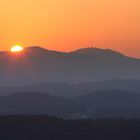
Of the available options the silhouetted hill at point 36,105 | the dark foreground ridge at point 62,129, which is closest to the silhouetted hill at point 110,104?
the silhouetted hill at point 36,105

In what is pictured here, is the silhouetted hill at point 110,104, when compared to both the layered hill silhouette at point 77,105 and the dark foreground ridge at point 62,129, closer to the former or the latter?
the layered hill silhouette at point 77,105

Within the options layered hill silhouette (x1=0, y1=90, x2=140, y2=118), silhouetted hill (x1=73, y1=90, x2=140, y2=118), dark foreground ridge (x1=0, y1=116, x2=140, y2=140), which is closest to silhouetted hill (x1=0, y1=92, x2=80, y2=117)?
layered hill silhouette (x1=0, y1=90, x2=140, y2=118)

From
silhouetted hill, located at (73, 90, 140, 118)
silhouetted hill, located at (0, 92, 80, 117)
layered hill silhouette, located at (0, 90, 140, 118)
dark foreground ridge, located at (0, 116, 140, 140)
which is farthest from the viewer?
silhouetted hill, located at (0, 92, 80, 117)

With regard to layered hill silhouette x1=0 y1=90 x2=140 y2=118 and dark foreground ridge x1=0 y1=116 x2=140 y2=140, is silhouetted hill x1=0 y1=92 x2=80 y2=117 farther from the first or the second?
dark foreground ridge x1=0 y1=116 x2=140 y2=140

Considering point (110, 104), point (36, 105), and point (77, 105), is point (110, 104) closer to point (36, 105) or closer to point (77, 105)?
point (77, 105)

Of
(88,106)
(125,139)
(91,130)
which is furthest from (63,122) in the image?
(88,106)
